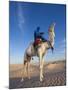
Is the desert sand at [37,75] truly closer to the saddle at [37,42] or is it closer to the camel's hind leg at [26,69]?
the camel's hind leg at [26,69]

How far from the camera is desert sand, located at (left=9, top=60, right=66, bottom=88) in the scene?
2.13 metres

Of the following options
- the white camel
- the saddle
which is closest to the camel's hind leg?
the white camel

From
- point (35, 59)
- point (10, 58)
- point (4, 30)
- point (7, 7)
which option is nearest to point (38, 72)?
point (35, 59)

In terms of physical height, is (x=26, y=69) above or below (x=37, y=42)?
below

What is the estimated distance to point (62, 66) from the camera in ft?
7.41

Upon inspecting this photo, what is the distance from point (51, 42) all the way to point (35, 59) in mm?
228

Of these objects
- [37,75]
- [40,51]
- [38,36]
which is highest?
[38,36]

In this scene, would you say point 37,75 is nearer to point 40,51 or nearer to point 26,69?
point 26,69

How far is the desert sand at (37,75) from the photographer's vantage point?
2.13 metres

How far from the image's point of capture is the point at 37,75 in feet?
7.15

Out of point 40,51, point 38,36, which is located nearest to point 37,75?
point 40,51

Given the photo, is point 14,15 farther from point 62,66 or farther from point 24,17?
A: point 62,66

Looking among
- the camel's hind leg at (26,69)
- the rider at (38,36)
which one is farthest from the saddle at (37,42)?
the camel's hind leg at (26,69)

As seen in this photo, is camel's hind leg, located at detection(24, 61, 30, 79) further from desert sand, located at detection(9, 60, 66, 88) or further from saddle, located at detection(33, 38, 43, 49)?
saddle, located at detection(33, 38, 43, 49)
